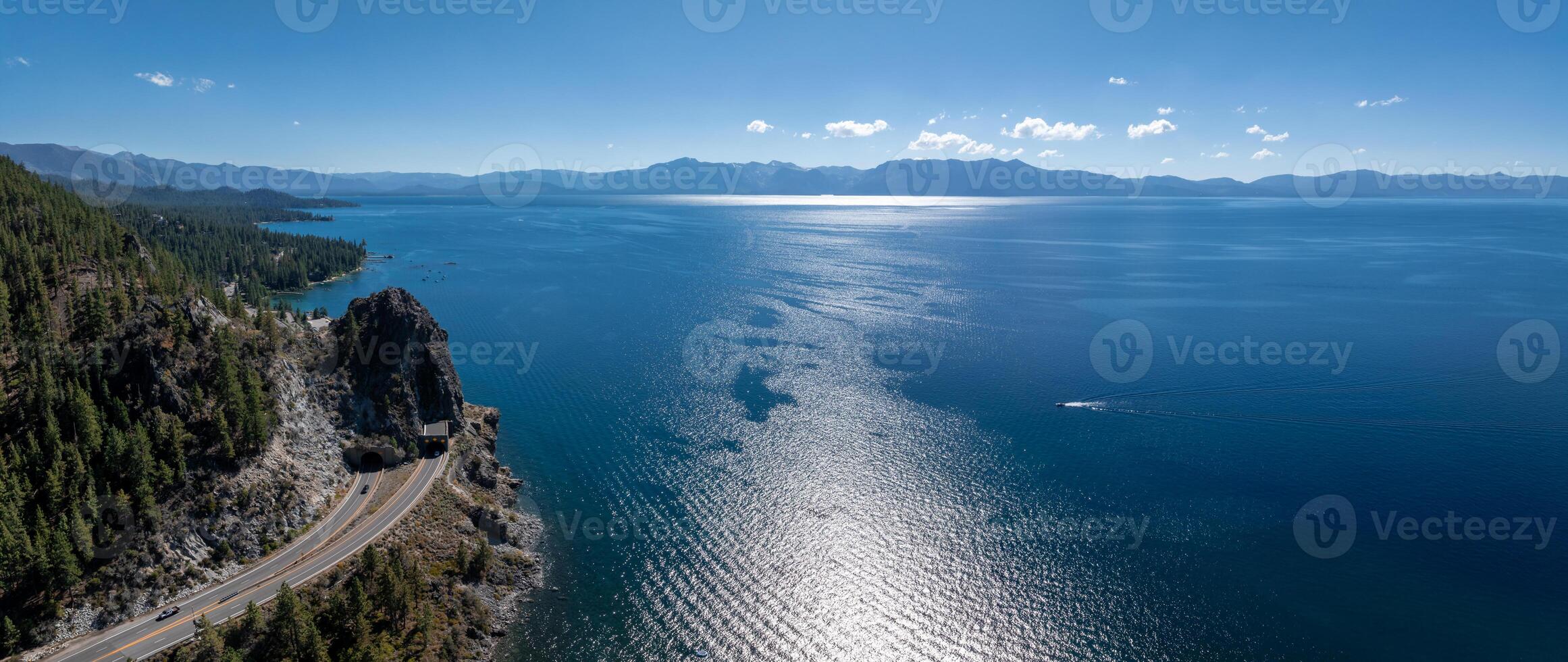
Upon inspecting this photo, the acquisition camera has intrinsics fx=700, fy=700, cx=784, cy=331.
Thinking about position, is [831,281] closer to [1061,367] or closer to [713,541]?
[1061,367]

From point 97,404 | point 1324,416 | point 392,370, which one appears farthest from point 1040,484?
point 97,404

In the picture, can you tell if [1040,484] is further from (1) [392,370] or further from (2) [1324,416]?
(1) [392,370]

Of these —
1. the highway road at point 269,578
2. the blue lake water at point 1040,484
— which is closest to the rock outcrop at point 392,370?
the highway road at point 269,578

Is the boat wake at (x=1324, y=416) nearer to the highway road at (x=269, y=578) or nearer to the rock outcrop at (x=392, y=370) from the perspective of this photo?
the rock outcrop at (x=392, y=370)

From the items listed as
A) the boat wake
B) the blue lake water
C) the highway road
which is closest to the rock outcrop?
the highway road

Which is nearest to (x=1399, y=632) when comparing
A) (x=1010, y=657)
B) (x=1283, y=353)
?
(x=1010, y=657)

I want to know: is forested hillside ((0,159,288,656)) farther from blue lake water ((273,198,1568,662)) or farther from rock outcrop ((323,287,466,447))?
blue lake water ((273,198,1568,662))
